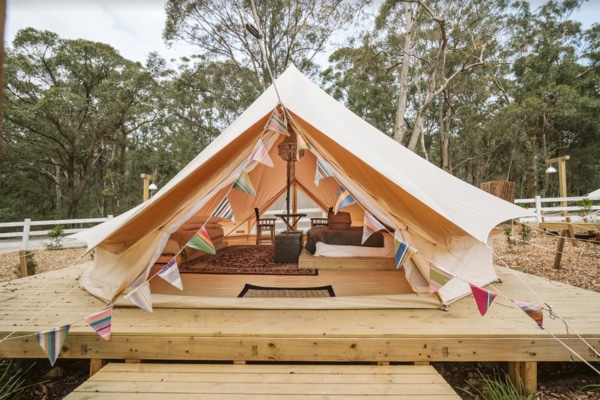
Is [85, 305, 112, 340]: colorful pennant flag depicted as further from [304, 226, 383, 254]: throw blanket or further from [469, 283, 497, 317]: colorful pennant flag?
[304, 226, 383, 254]: throw blanket

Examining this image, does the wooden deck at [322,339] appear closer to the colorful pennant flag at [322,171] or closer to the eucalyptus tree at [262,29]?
the colorful pennant flag at [322,171]

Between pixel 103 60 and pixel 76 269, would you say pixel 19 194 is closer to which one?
pixel 103 60

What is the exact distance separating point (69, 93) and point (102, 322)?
13.6m

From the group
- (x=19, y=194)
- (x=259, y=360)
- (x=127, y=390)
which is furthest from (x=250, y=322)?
(x=19, y=194)

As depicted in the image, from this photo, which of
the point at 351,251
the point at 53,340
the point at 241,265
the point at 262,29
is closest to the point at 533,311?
the point at 351,251

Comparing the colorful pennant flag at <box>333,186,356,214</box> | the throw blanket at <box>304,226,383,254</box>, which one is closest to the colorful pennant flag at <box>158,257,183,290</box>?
the colorful pennant flag at <box>333,186,356,214</box>

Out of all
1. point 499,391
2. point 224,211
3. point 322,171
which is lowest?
point 499,391

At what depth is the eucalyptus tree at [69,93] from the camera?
472 inches

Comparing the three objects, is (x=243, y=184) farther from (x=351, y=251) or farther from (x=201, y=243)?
(x=351, y=251)

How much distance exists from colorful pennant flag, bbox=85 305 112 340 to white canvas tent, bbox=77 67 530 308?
2.24ft

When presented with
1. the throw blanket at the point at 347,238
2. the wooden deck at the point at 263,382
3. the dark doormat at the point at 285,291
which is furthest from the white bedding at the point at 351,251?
the wooden deck at the point at 263,382

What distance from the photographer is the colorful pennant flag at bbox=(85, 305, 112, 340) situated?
5.65ft

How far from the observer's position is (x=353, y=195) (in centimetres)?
286

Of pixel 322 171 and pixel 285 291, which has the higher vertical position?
pixel 322 171
